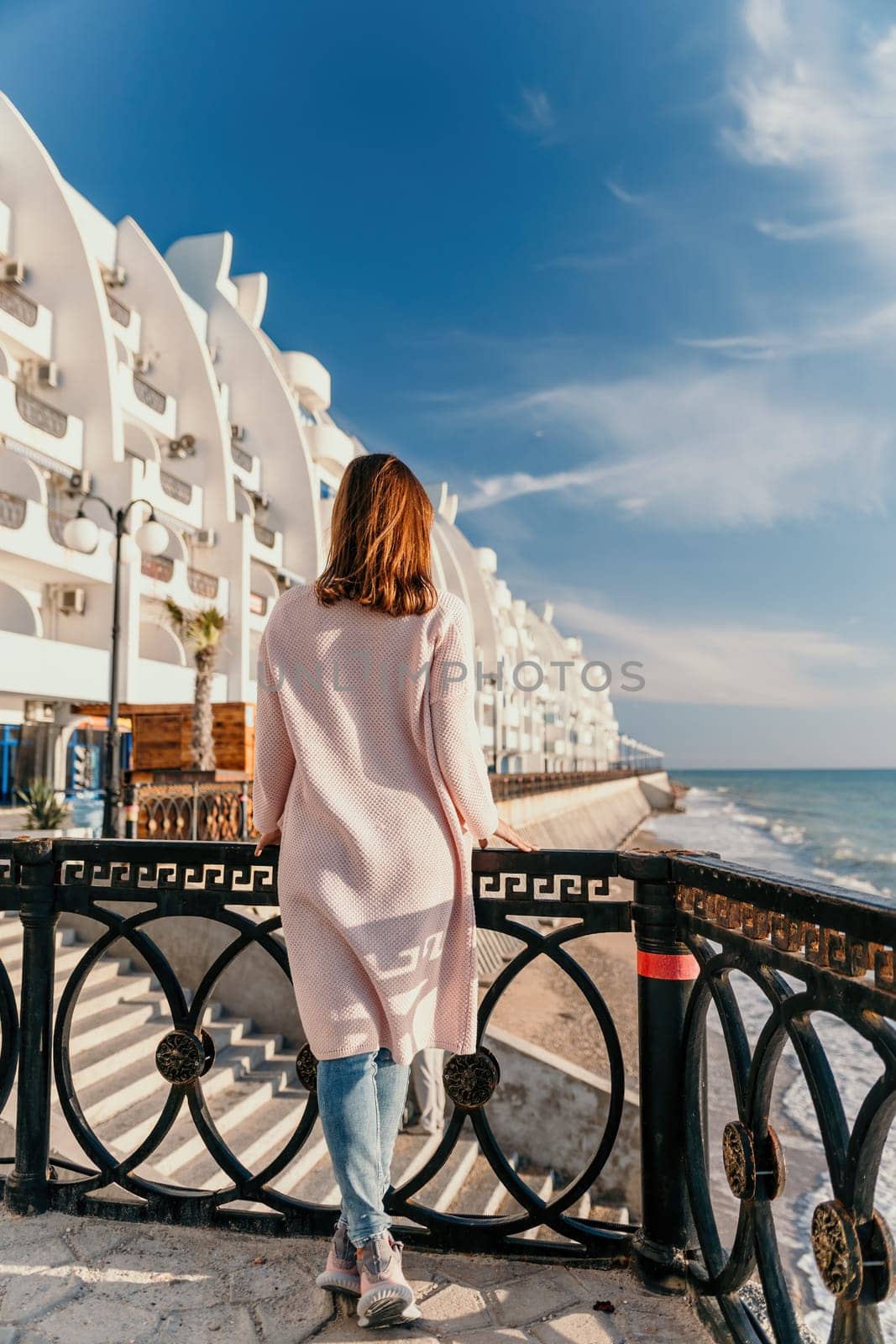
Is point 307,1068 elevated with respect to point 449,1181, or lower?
elevated

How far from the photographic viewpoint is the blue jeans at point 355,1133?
1879 mm

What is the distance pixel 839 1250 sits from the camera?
138 centimetres

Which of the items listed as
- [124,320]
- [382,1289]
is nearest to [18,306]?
[124,320]

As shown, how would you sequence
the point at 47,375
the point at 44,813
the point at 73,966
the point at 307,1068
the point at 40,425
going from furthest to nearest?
1. the point at 47,375
2. the point at 40,425
3. the point at 44,813
4. the point at 73,966
5. the point at 307,1068

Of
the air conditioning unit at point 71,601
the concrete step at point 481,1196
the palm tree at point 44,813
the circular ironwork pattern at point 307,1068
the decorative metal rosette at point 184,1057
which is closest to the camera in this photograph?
the circular ironwork pattern at point 307,1068

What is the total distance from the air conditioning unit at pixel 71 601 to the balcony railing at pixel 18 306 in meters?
6.26

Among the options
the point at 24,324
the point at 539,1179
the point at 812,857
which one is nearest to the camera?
the point at 539,1179

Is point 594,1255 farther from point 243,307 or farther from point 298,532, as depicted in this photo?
point 243,307

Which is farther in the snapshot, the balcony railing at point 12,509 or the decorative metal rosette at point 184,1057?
the balcony railing at point 12,509

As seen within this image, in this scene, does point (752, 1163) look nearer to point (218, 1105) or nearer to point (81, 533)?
point (218, 1105)

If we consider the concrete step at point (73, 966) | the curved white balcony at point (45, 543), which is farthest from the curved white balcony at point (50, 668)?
the concrete step at point (73, 966)

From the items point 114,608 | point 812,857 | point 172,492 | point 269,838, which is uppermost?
point 172,492

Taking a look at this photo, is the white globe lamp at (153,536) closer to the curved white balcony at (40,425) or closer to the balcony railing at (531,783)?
the balcony railing at (531,783)

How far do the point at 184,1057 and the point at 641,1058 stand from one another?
127 centimetres
